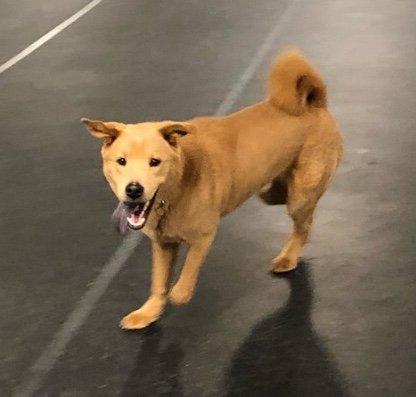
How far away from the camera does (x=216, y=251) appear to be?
96.4 inches

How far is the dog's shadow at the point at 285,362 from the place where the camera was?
6.03ft

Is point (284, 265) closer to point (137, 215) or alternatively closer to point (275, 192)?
point (275, 192)

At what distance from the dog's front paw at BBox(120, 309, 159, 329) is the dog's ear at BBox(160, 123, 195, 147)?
0.55 m

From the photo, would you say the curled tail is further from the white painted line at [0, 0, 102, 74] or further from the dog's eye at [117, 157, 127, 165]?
the white painted line at [0, 0, 102, 74]

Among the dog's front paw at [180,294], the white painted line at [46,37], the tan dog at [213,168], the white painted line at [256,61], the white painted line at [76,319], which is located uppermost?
the tan dog at [213,168]

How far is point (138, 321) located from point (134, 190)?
561 millimetres

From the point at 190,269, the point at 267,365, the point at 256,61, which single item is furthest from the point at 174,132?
the point at 256,61

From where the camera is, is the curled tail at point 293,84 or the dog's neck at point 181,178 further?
the curled tail at point 293,84

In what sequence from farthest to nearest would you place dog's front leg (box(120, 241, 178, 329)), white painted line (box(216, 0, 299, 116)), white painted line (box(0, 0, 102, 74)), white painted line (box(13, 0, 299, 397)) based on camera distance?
white painted line (box(0, 0, 102, 74)) → white painted line (box(216, 0, 299, 116)) → dog's front leg (box(120, 241, 178, 329)) → white painted line (box(13, 0, 299, 397))

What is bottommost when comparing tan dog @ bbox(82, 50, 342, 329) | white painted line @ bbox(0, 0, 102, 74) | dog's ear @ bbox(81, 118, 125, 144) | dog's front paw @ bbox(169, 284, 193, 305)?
white painted line @ bbox(0, 0, 102, 74)

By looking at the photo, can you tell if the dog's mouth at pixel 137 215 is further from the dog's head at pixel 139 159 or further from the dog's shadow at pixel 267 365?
the dog's shadow at pixel 267 365

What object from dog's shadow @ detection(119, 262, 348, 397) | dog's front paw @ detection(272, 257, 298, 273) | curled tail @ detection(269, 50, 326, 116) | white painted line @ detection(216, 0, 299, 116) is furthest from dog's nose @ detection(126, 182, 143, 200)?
white painted line @ detection(216, 0, 299, 116)

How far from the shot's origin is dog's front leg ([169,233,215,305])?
193 centimetres

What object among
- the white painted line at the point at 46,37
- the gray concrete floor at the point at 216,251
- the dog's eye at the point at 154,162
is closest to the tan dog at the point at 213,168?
the dog's eye at the point at 154,162
